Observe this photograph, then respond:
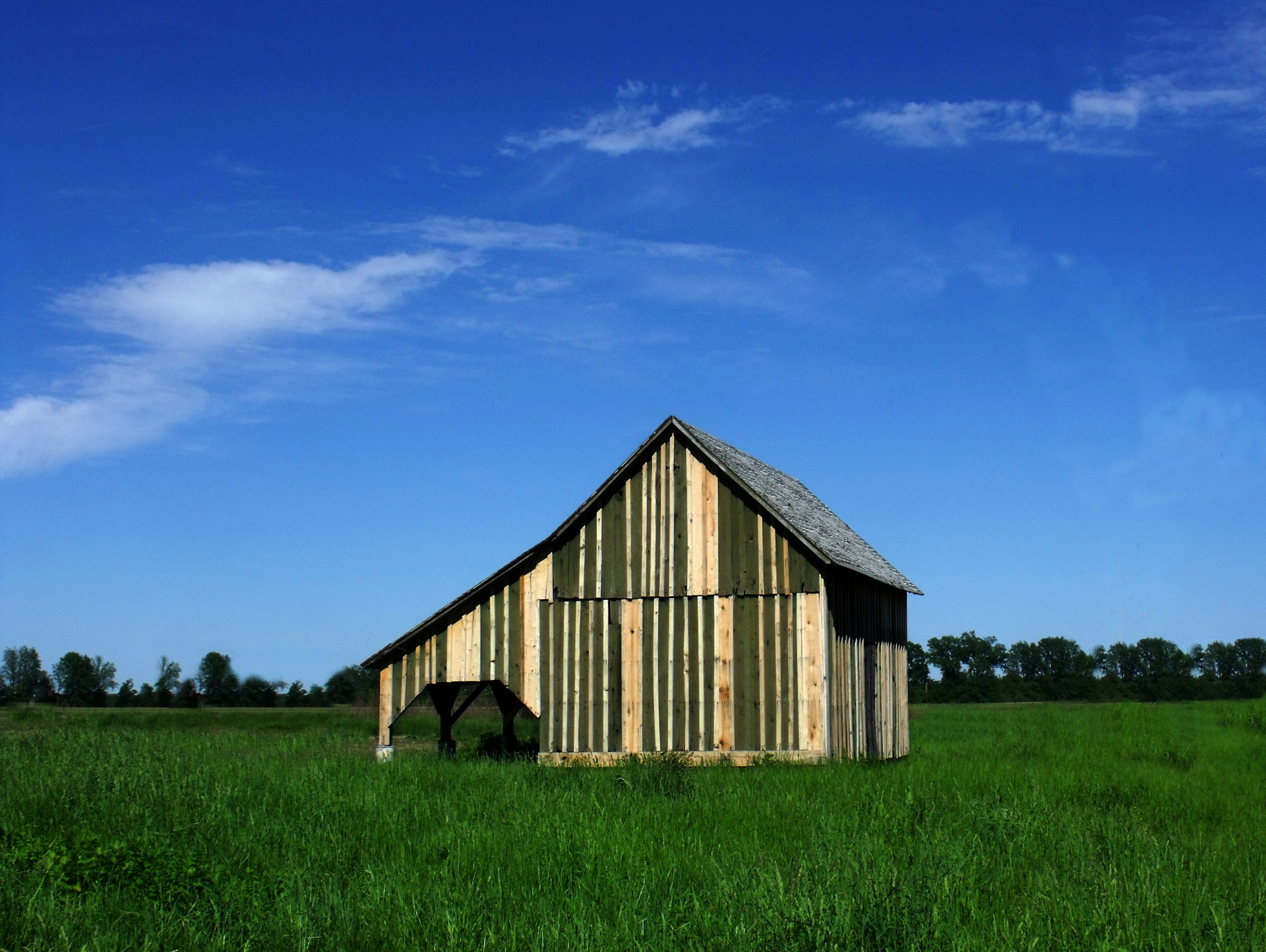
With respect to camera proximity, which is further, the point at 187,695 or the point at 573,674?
the point at 187,695

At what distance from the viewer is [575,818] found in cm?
1285

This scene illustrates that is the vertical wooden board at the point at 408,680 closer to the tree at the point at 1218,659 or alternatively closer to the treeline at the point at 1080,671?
the treeline at the point at 1080,671

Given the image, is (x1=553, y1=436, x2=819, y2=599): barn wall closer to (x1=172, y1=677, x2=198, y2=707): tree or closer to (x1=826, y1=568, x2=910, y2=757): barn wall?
(x1=826, y1=568, x2=910, y2=757): barn wall

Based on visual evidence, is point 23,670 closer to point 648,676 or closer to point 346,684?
point 346,684

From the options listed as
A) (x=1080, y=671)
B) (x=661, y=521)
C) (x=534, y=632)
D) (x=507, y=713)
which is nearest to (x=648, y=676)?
(x=534, y=632)

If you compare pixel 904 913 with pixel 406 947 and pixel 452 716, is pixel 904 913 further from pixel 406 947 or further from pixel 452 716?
pixel 452 716

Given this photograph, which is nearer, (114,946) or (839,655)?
(114,946)

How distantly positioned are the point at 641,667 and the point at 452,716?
6.54 meters

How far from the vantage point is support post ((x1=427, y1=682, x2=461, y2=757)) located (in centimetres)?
2539

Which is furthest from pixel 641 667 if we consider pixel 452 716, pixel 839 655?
A: pixel 452 716

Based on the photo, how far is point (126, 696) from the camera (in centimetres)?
9612

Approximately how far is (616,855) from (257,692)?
308ft

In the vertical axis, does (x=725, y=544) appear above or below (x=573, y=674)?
above

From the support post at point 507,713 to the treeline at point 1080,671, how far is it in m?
54.6
